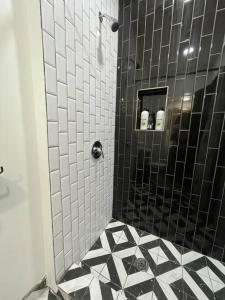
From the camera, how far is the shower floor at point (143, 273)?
0.99 meters

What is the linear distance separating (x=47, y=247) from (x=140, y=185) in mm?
971

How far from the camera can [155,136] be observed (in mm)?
1392

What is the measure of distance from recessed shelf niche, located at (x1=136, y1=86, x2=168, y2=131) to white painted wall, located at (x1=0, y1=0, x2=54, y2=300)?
3.18 ft

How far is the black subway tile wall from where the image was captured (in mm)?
1122

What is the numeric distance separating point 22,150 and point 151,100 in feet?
4.00

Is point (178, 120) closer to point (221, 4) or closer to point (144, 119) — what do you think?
point (144, 119)

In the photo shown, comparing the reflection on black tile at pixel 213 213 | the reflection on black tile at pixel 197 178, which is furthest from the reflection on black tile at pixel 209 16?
the reflection on black tile at pixel 213 213

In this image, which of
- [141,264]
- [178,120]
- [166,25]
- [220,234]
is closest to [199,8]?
[166,25]

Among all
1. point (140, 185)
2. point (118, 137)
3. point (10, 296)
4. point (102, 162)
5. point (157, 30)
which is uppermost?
point (157, 30)

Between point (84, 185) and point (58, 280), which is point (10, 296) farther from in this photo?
point (84, 185)

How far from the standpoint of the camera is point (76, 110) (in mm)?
953

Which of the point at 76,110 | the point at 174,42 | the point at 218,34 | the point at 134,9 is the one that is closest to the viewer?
the point at 76,110

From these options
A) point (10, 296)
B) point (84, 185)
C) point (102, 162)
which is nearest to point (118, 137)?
point (102, 162)

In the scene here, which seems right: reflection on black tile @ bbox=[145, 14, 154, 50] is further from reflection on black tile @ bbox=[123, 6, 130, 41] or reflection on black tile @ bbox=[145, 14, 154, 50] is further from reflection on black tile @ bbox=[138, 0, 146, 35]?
reflection on black tile @ bbox=[123, 6, 130, 41]
